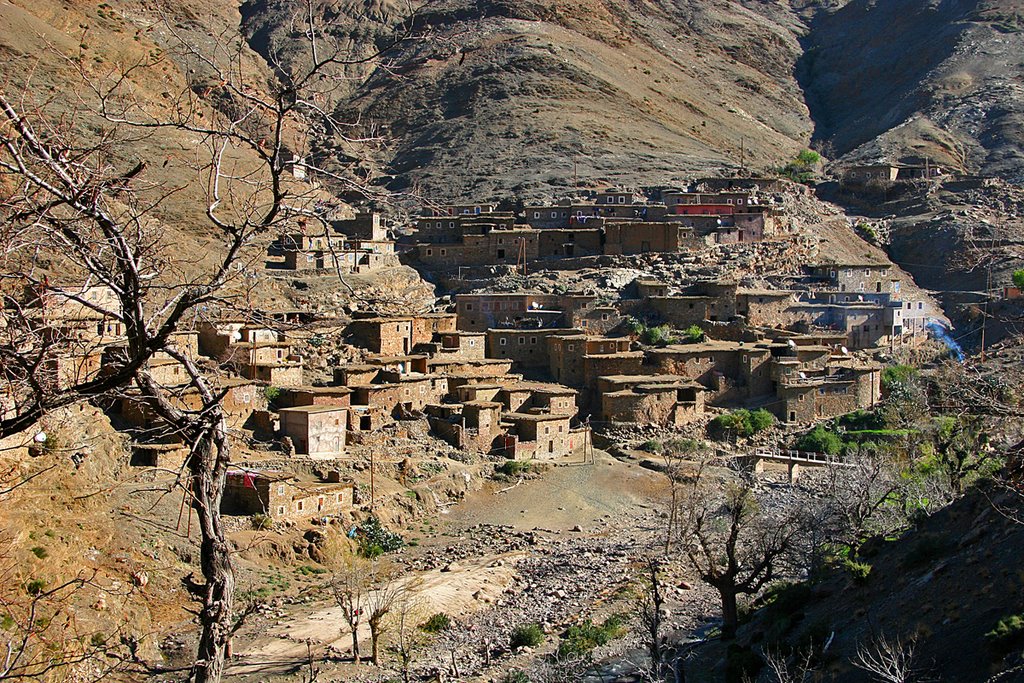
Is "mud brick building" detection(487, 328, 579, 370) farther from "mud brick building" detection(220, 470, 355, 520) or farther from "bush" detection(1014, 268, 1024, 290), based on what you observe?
"bush" detection(1014, 268, 1024, 290)

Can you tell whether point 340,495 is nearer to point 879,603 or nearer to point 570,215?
point 879,603

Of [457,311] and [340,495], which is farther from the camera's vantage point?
[457,311]

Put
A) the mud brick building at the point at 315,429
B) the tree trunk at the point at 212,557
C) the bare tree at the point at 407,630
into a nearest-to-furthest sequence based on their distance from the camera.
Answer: the tree trunk at the point at 212,557 < the bare tree at the point at 407,630 < the mud brick building at the point at 315,429

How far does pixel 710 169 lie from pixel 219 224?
163 feet

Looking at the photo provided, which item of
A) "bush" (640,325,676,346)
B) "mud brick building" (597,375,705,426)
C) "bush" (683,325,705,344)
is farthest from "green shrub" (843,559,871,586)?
"bush" (683,325,705,344)

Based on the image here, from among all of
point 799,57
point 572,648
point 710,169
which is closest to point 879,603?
point 572,648

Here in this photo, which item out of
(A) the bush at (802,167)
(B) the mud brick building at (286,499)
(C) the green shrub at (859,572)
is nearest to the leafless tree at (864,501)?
(C) the green shrub at (859,572)

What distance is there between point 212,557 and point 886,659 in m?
8.53

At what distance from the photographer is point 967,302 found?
3944 cm

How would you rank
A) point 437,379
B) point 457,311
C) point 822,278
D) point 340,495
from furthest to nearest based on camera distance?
point 822,278, point 457,311, point 437,379, point 340,495

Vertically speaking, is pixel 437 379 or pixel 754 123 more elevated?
pixel 754 123

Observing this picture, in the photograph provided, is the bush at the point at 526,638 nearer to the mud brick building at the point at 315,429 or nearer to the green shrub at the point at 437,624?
the green shrub at the point at 437,624

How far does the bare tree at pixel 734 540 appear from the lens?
606 inches

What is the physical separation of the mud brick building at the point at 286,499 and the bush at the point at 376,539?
1.90 feet
